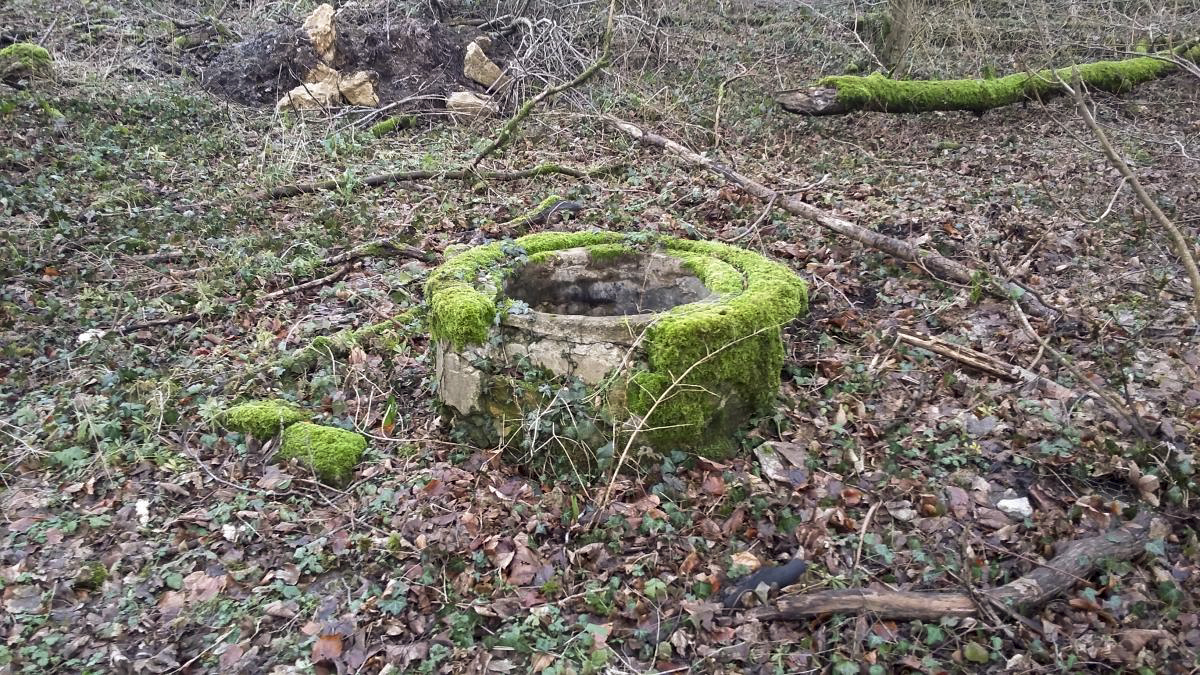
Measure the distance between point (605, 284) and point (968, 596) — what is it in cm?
264

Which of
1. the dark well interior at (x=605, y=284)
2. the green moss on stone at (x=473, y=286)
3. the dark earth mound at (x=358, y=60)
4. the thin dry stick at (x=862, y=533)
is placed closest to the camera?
the thin dry stick at (x=862, y=533)

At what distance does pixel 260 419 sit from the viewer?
14.0ft

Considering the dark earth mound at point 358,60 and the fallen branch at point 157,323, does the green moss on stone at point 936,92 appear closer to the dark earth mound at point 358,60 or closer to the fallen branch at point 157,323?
the dark earth mound at point 358,60

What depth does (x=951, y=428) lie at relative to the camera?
13.3 feet

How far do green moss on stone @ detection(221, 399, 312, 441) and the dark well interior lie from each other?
1545mm

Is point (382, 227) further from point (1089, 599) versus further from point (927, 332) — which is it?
point (1089, 599)

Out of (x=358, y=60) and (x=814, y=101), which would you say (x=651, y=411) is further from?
(x=358, y=60)

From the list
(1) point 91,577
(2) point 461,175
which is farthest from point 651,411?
(2) point 461,175

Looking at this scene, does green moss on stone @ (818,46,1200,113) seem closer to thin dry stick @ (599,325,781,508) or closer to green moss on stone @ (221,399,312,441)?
thin dry stick @ (599,325,781,508)

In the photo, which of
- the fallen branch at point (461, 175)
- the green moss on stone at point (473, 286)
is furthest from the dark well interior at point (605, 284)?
the fallen branch at point (461, 175)

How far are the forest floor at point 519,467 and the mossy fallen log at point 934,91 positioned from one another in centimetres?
141

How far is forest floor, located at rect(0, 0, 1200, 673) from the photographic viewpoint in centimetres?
301

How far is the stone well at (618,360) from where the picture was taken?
3.66 metres

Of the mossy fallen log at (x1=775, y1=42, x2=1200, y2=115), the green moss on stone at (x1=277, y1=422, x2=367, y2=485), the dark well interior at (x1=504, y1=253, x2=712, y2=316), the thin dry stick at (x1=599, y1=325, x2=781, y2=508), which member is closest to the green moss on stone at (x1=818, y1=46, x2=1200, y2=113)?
the mossy fallen log at (x1=775, y1=42, x2=1200, y2=115)
